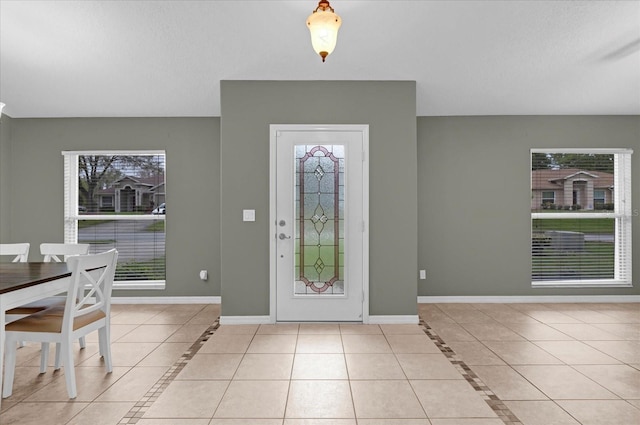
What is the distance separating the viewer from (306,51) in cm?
373

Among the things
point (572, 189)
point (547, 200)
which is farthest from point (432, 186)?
point (572, 189)

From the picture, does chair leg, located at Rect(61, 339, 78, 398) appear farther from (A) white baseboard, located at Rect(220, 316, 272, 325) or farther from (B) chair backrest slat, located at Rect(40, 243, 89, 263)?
(A) white baseboard, located at Rect(220, 316, 272, 325)

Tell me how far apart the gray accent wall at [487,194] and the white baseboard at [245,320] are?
2.14 meters

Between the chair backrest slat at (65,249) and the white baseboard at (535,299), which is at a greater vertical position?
the chair backrest slat at (65,249)

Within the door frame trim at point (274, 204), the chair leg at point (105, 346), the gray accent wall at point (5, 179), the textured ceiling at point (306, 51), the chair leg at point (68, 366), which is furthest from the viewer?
the gray accent wall at point (5, 179)

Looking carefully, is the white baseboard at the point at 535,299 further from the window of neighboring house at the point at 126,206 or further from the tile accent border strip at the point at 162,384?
the window of neighboring house at the point at 126,206

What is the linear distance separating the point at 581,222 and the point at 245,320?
4.52m

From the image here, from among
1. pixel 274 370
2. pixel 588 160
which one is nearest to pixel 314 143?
pixel 274 370

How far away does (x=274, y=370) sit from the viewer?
2.96 meters

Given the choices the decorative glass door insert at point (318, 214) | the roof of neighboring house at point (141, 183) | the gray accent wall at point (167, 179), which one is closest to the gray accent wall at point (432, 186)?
the gray accent wall at point (167, 179)

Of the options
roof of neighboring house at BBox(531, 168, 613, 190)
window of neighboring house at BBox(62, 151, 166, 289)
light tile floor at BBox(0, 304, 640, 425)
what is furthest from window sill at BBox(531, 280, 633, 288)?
window of neighboring house at BBox(62, 151, 166, 289)

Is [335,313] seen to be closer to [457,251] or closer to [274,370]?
[274,370]

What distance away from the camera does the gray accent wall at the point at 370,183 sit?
4172 mm

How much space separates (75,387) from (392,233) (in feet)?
9.92
